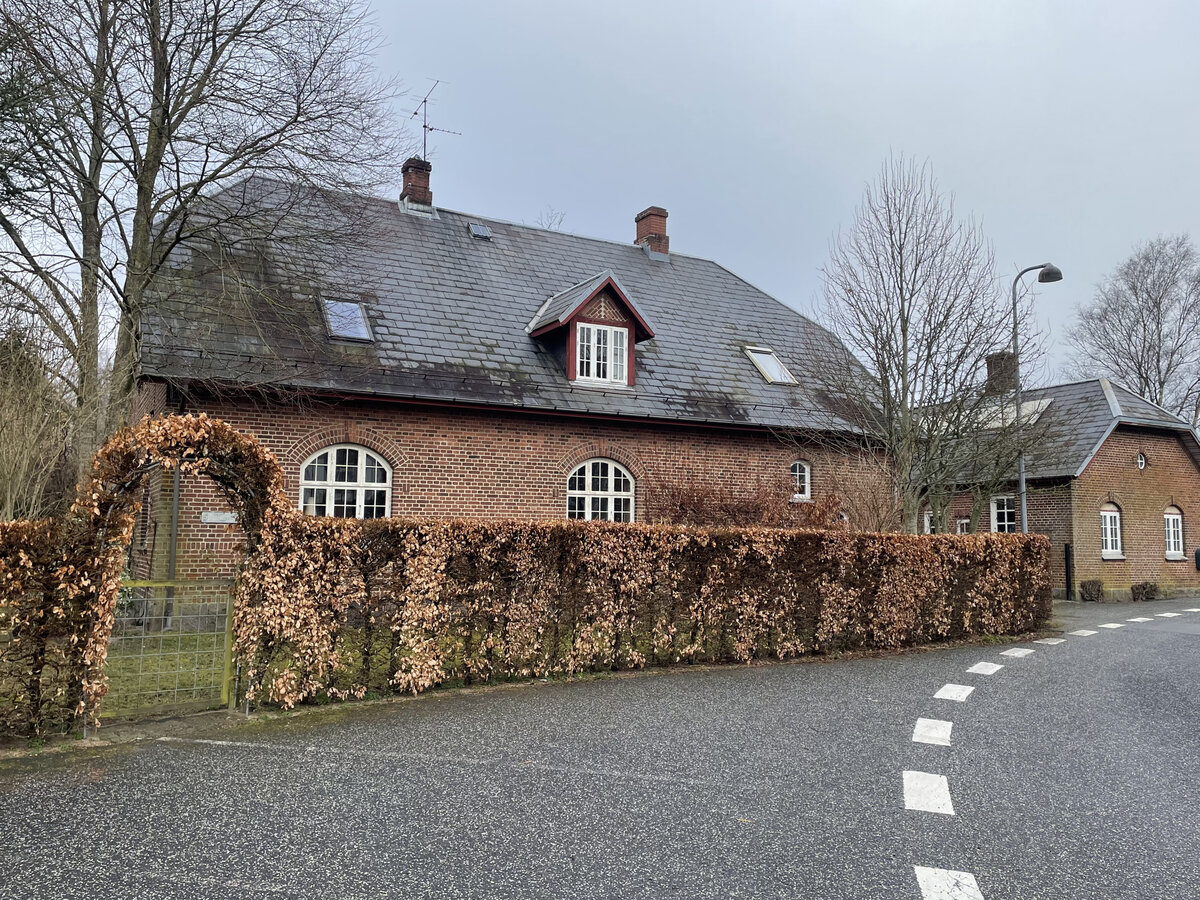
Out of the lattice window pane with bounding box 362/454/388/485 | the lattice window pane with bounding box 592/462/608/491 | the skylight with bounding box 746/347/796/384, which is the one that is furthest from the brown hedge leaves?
the skylight with bounding box 746/347/796/384

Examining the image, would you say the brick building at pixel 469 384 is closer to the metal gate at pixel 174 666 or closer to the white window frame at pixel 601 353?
the white window frame at pixel 601 353

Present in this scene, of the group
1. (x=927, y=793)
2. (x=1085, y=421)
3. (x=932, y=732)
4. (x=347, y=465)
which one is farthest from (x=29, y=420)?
(x=1085, y=421)

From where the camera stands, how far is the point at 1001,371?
45.4ft

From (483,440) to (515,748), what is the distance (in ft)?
28.9

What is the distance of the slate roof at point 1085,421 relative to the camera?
21.7 meters

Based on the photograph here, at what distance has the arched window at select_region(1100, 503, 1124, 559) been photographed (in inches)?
882

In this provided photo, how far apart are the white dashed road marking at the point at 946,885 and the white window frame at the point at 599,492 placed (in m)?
11.5

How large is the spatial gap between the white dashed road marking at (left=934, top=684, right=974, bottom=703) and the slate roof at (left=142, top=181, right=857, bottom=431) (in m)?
7.60

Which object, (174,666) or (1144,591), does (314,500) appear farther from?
(1144,591)

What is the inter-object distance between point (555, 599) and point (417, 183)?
13.9m

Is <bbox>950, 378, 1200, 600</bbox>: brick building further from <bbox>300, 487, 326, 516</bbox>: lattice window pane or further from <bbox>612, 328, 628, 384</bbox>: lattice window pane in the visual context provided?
<bbox>300, 487, 326, 516</bbox>: lattice window pane

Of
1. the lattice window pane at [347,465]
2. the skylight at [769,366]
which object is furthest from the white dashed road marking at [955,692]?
the skylight at [769,366]

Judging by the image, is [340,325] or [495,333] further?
[495,333]

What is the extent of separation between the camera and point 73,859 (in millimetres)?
3986
